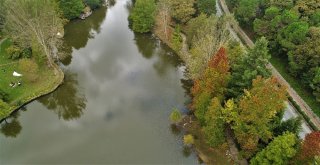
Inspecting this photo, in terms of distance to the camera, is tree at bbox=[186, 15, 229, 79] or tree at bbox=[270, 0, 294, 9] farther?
tree at bbox=[270, 0, 294, 9]

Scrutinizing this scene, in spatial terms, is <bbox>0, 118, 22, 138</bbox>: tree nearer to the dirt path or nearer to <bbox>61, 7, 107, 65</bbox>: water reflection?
<bbox>61, 7, 107, 65</bbox>: water reflection

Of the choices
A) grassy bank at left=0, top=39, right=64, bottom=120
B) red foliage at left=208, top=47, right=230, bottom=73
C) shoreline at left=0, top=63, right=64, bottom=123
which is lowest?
shoreline at left=0, top=63, right=64, bottom=123

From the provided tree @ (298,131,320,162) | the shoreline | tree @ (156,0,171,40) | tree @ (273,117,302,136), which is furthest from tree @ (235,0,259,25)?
tree @ (298,131,320,162)

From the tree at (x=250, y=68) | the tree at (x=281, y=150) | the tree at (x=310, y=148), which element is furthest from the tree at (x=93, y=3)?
the tree at (x=310, y=148)

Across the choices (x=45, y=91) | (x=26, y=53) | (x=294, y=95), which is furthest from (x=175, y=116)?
(x=26, y=53)

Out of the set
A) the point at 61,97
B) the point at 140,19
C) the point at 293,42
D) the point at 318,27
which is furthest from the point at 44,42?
the point at 318,27

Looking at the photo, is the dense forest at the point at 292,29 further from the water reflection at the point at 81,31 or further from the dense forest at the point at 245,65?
the water reflection at the point at 81,31

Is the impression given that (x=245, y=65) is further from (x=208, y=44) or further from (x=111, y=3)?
(x=111, y=3)

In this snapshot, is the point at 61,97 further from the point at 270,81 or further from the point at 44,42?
the point at 270,81
